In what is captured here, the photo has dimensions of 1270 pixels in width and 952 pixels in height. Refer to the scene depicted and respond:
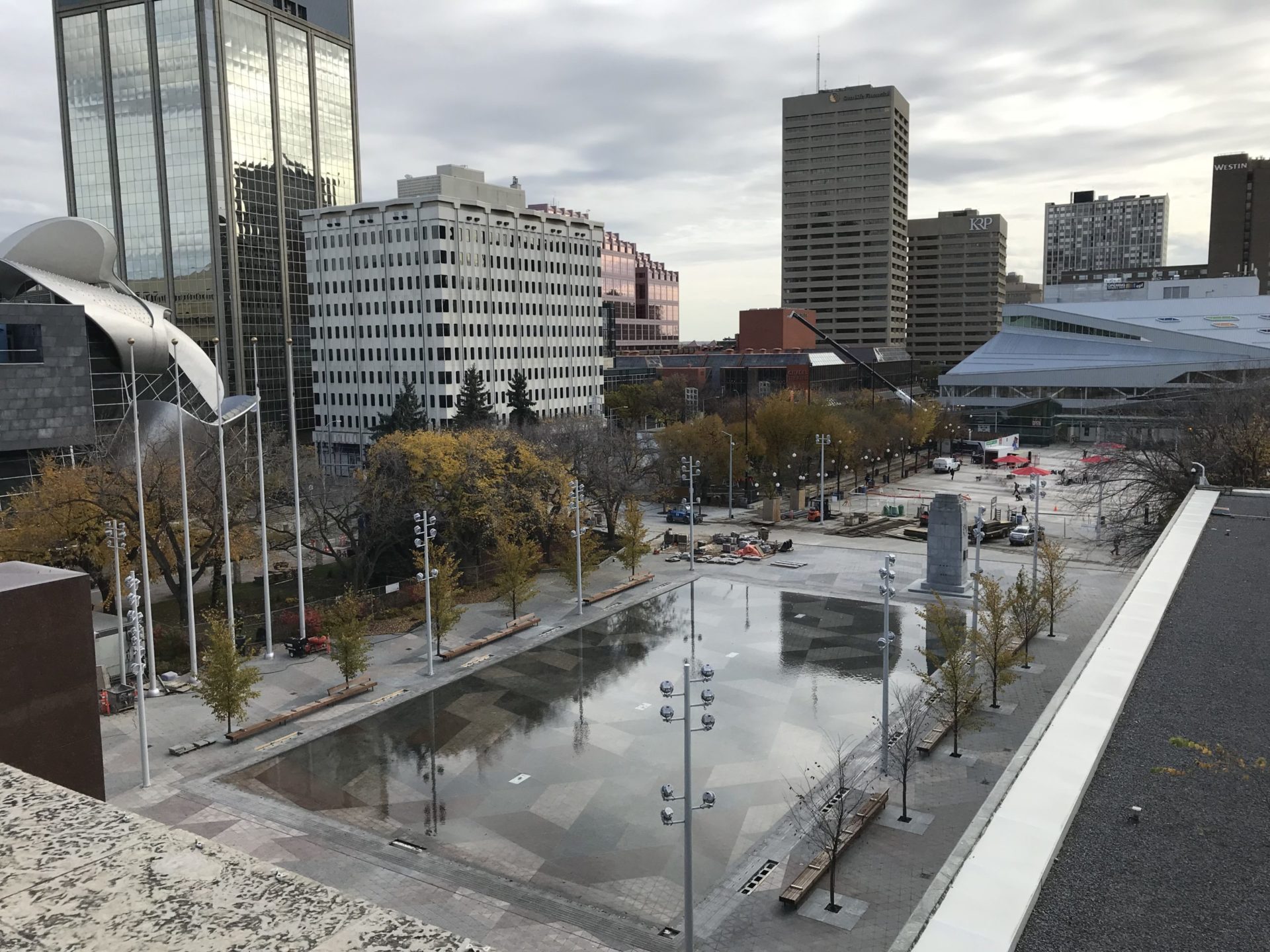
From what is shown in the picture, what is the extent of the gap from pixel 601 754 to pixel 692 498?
31.3 meters

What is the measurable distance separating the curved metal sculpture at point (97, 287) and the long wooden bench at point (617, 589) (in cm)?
2510

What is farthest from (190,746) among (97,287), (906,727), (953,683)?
(97,287)

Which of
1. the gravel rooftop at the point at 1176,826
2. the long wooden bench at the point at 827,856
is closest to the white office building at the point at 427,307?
the long wooden bench at the point at 827,856

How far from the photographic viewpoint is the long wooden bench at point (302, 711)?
28.6 metres

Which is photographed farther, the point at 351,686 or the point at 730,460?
the point at 730,460

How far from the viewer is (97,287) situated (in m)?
63.8

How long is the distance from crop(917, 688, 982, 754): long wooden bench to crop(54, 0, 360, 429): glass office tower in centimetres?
9751

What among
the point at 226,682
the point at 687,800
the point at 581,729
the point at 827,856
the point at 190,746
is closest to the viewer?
the point at 687,800

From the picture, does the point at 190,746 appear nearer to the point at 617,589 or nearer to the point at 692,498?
the point at 617,589

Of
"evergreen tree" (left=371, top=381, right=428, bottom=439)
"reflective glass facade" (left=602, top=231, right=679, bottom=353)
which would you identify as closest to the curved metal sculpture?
"evergreen tree" (left=371, top=381, right=428, bottom=439)

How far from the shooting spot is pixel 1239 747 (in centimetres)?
1133

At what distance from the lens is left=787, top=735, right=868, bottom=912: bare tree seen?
1986 cm

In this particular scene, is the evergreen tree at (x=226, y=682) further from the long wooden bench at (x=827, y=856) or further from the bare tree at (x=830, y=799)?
the long wooden bench at (x=827, y=856)

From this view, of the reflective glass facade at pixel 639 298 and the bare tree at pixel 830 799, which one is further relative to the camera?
the reflective glass facade at pixel 639 298
